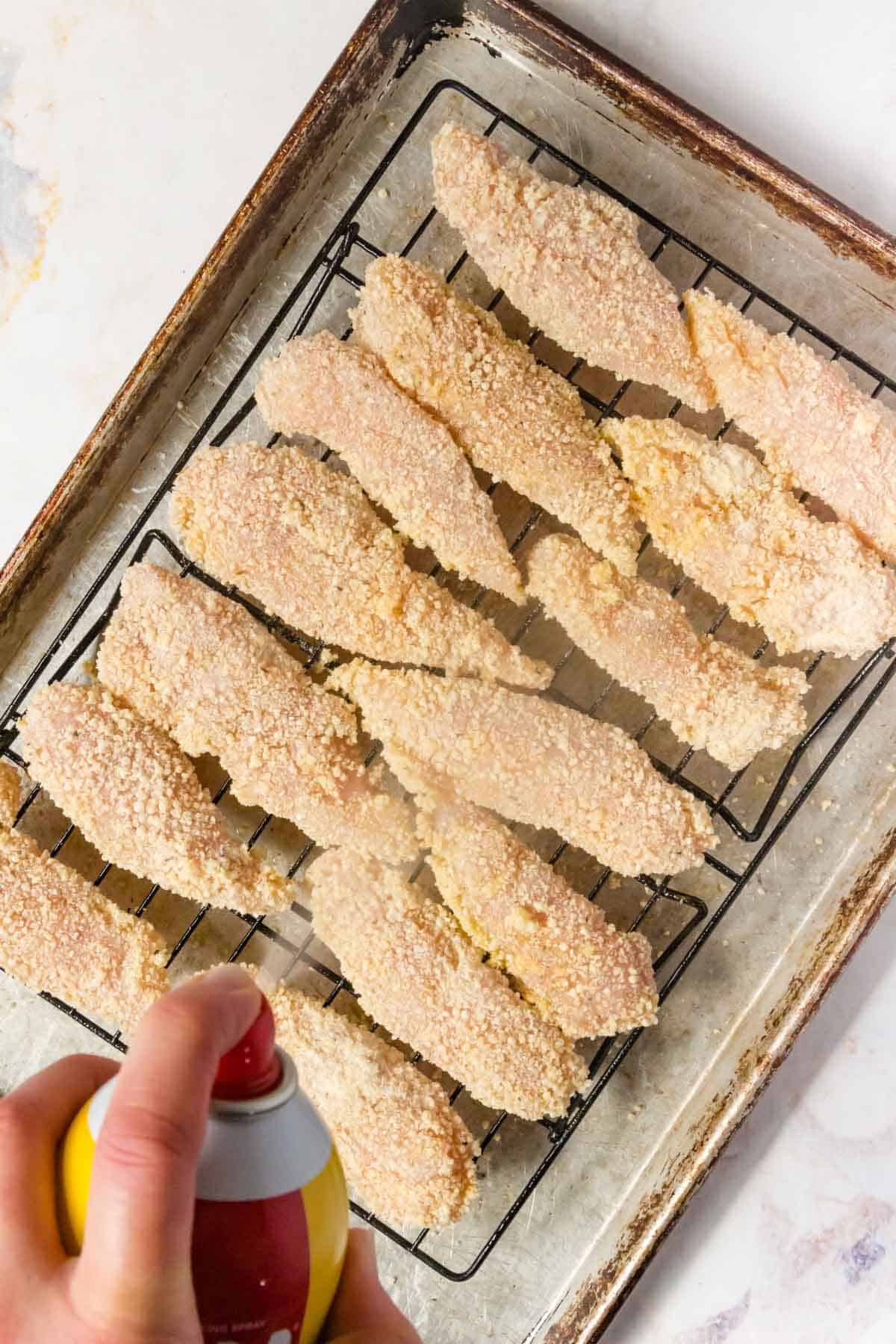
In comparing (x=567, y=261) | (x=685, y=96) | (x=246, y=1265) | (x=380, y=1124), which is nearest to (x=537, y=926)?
(x=380, y=1124)

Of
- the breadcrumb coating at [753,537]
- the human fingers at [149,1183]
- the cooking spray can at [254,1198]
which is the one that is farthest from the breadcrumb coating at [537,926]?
the human fingers at [149,1183]

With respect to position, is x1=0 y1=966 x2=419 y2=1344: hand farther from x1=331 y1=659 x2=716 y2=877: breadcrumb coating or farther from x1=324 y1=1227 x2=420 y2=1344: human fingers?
x1=331 y1=659 x2=716 y2=877: breadcrumb coating

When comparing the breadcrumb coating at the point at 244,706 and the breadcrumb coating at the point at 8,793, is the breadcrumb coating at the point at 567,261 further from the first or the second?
the breadcrumb coating at the point at 8,793

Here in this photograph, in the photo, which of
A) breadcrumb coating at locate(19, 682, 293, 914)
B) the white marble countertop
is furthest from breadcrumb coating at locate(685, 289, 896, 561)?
breadcrumb coating at locate(19, 682, 293, 914)

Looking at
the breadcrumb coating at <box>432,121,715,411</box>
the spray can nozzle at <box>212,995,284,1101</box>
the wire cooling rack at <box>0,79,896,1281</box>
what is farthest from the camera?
the wire cooling rack at <box>0,79,896,1281</box>

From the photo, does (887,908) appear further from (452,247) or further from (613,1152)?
(452,247)

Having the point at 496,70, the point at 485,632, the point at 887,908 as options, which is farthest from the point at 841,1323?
the point at 496,70
